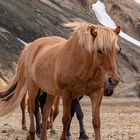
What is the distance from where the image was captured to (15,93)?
1146cm

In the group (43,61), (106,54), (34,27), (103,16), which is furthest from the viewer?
(103,16)

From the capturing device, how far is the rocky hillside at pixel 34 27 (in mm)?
49875

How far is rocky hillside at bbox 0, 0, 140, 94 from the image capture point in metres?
49.9

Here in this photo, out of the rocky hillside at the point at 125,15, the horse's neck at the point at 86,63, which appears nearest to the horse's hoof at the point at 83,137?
the horse's neck at the point at 86,63

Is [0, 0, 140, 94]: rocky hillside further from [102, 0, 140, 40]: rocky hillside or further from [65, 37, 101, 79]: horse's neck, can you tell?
[65, 37, 101, 79]: horse's neck

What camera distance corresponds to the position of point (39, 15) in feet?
203

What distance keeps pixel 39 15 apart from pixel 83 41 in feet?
176

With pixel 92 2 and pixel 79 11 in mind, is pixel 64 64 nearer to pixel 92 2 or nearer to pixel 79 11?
pixel 79 11

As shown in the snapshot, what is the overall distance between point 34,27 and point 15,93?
47083 mm

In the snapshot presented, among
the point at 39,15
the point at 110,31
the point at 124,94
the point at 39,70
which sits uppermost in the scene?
the point at 39,15

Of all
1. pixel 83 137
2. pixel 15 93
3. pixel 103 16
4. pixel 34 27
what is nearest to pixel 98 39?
pixel 83 137

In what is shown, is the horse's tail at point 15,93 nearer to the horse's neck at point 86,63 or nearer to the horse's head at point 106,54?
the horse's neck at point 86,63

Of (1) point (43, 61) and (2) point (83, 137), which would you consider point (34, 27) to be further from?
(1) point (43, 61)

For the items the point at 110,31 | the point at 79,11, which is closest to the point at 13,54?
the point at 79,11
